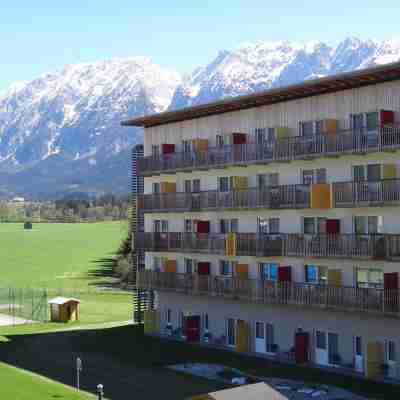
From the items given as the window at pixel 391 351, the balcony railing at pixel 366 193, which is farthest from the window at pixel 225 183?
the window at pixel 391 351

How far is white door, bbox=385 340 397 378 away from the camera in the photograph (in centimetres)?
4200

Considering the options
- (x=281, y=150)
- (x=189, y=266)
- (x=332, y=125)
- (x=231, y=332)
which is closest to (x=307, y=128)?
(x=281, y=150)

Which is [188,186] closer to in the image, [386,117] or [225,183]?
[225,183]

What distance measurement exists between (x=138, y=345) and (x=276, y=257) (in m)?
12.0

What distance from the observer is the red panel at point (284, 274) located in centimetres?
4778

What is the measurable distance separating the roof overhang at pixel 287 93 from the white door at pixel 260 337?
1284cm

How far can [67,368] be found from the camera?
4712cm

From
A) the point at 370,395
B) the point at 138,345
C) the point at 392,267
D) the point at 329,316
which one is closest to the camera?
the point at 370,395

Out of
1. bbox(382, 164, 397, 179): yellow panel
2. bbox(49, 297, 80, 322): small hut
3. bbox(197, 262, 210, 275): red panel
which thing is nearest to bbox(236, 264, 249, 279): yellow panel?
bbox(197, 262, 210, 275): red panel

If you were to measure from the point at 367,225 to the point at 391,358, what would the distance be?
663cm

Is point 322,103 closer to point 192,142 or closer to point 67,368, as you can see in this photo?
point 192,142


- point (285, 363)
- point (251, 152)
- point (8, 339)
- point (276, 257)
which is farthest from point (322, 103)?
point (8, 339)

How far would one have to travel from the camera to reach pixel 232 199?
51.2 metres

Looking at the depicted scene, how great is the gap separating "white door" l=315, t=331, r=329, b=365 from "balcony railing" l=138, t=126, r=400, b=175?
954cm
